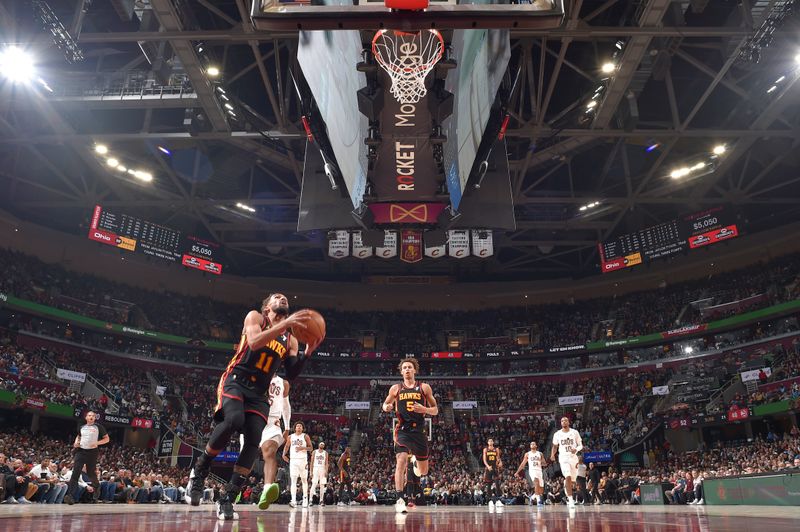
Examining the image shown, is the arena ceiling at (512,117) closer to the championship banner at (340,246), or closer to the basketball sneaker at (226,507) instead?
the championship banner at (340,246)

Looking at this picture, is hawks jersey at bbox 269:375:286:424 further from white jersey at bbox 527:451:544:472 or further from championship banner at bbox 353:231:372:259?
championship banner at bbox 353:231:372:259

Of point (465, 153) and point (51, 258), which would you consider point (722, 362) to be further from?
point (51, 258)

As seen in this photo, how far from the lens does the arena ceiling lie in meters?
17.4

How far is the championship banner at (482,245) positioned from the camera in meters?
21.8

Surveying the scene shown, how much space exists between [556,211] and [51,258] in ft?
100

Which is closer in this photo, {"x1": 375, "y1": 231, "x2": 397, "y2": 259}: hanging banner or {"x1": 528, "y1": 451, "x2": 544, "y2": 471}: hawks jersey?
{"x1": 528, "y1": 451, "x2": 544, "y2": 471}: hawks jersey

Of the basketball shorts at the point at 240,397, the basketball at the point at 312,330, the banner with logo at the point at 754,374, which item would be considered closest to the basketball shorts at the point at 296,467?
the basketball shorts at the point at 240,397

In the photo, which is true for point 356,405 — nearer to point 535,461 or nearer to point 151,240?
point 151,240

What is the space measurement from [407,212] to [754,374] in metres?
21.6

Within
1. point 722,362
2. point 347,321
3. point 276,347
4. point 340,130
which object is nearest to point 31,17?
point 340,130

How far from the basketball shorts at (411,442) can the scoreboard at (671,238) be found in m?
22.9

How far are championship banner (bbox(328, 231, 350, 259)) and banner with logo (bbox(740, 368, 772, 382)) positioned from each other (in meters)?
22.1

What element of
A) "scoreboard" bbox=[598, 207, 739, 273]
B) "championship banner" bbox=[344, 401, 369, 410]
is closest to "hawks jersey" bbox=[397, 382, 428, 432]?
"scoreboard" bbox=[598, 207, 739, 273]

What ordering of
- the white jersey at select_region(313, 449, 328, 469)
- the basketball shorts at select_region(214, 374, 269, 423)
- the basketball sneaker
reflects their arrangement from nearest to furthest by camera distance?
the basketball shorts at select_region(214, 374, 269, 423) < the basketball sneaker < the white jersey at select_region(313, 449, 328, 469)
